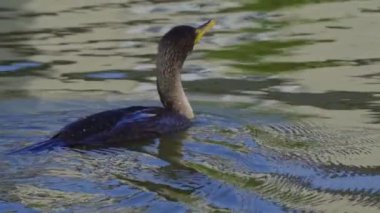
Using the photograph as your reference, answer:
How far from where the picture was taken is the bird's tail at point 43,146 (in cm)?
851

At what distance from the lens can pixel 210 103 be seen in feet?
33.7

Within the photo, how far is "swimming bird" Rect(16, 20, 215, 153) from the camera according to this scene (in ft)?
28.9

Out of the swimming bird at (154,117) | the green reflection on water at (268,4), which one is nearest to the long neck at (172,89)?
the swimming bird at (154,117)

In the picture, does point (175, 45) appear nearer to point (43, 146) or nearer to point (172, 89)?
point (172, 89)

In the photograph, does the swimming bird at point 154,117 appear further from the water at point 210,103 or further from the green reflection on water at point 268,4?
the green reflection on water at point 268,4

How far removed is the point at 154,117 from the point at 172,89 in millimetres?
598

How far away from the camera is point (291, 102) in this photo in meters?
10.2

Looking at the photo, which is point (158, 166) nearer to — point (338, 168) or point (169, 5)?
point (338, 168)

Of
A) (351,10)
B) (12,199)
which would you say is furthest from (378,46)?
(12,199)

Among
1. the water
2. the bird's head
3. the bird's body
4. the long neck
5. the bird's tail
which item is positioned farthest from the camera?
the bird's head

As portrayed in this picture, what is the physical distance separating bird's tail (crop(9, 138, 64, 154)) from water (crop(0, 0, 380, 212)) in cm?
11

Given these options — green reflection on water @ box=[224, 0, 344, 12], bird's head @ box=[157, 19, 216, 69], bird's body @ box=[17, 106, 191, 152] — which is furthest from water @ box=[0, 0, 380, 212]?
bird's head @ box=[157, 19, 216, 69]

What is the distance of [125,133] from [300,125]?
1.46 metres

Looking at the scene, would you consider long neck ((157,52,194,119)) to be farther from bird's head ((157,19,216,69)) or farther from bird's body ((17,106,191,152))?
bird's body ((17,106,191,152))
